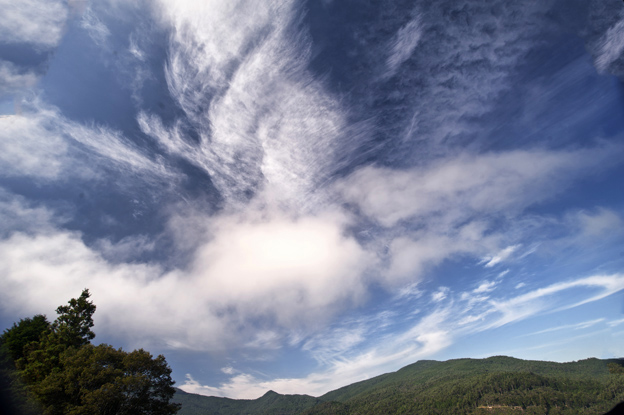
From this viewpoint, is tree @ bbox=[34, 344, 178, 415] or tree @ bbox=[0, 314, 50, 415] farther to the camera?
tree @ bbox=[34, 344, 178, 415]

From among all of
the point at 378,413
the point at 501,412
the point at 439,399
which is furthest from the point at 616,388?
the point at 378,413

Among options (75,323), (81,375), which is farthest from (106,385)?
(75,323)

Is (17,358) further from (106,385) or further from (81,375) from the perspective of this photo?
(106,385)

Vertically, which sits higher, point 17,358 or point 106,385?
point 17,358

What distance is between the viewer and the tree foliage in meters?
24.2

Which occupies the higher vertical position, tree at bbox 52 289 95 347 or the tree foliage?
tree at bbox 52 289 95 347

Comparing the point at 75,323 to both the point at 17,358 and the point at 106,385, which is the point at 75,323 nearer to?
the point at 17,358

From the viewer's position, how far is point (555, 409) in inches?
5581

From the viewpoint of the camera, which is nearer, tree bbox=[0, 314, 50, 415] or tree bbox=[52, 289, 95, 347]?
tree bbox=[0, 314, 50, 415]

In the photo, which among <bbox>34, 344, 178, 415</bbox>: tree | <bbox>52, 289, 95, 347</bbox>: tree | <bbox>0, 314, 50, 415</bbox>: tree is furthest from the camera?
<bbox>52, 289, 95, 347</bbox>: tree

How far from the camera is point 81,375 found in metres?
25.3

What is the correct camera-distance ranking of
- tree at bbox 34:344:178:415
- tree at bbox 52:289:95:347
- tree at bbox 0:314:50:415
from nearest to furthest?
1. tree at bbox 0:314:50:415
2. tree at bbox 34:344:178:415
3. tree at bbox 52:289:95:347

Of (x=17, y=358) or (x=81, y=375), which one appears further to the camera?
(x=17, y=358)

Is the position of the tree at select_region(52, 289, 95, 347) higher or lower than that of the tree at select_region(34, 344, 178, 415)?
higher
